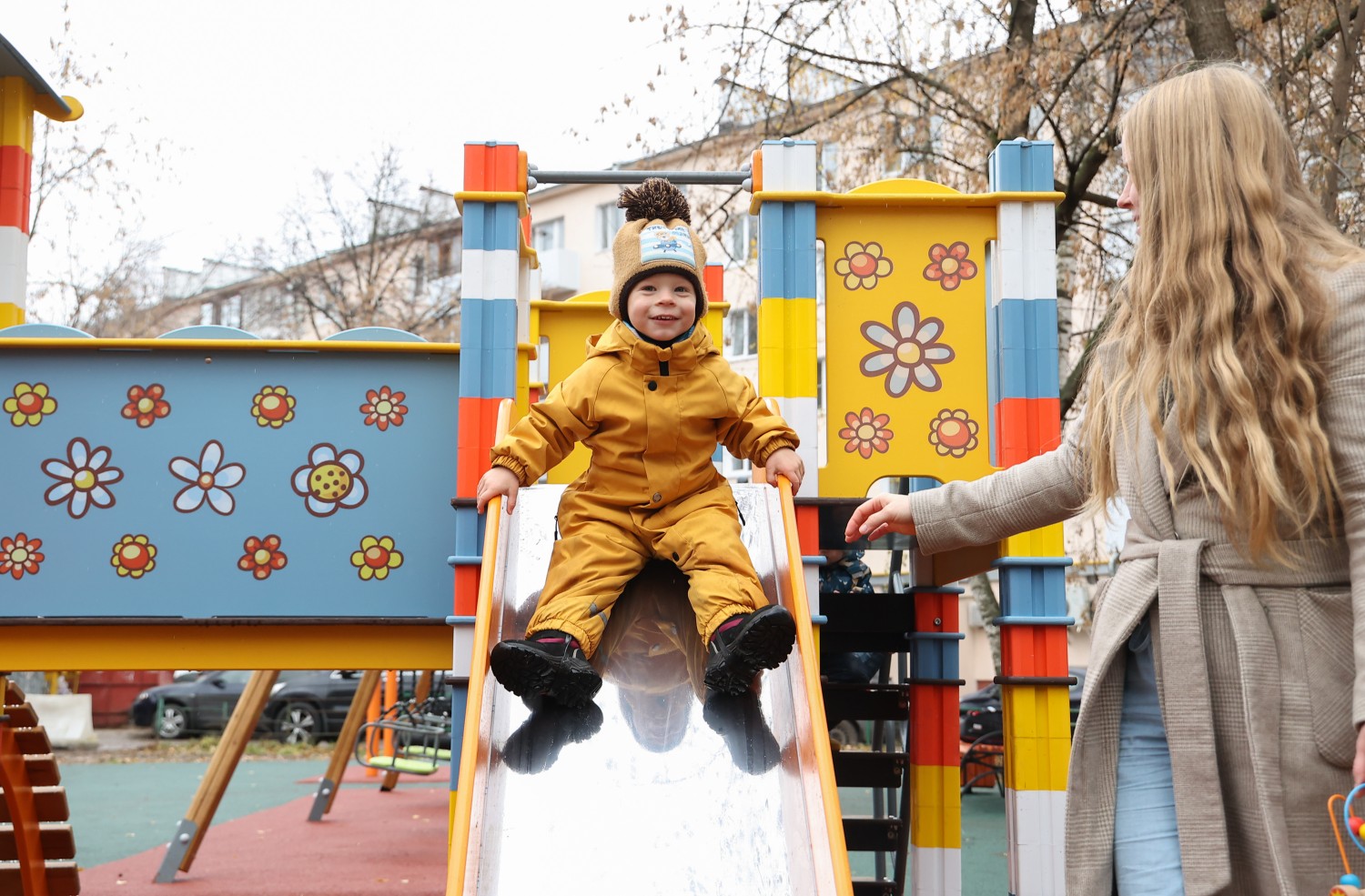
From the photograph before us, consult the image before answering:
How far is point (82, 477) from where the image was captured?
5066 millimetres

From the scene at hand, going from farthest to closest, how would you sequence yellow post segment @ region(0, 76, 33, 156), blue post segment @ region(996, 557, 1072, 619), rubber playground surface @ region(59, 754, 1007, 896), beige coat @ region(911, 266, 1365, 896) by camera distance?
rubber playground surface @ region(59, 754, 1007, 896) < yellow post segment @ region(0, 76, 33, 156) < blue post segment @ region(996, 557, 1072, 619) < beige coat @ region(911, 266, 1365, 896)

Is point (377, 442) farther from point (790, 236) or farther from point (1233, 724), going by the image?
point (1233, 724)

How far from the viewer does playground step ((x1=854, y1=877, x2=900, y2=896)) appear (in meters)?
6.52

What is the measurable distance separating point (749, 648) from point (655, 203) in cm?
166

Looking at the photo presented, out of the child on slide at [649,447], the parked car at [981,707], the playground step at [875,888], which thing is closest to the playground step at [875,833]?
the playground step at [875,888]

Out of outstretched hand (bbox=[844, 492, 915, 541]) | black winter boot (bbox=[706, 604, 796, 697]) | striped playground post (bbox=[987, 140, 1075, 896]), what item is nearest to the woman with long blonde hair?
outstretched hand (bbox=[844, 492, 915, 541])

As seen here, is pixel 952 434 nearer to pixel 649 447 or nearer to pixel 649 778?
pixel 649 447

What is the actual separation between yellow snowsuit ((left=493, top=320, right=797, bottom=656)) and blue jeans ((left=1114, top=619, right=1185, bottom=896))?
160 centimetres

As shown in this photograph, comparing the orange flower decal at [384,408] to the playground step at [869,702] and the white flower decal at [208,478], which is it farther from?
the playground step at [869,702]

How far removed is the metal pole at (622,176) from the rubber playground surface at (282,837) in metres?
4.54

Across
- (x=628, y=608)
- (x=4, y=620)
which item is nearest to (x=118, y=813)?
(x=4, y=620)

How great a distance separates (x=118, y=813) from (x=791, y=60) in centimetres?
959

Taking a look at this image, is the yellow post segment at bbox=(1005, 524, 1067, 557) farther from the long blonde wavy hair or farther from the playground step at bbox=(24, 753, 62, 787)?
the playground step at bbox=(24, 753, 62, 787)

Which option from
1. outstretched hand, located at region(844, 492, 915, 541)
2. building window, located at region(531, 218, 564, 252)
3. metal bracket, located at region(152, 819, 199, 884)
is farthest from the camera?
building window, located at region(531, 218, 564, 252)
